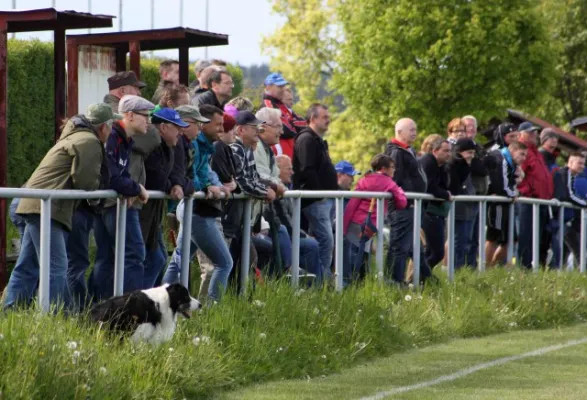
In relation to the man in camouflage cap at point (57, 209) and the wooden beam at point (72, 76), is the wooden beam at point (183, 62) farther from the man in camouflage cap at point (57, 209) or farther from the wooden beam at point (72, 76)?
the man in camouflage cap at point (57, 209)

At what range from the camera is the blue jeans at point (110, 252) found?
34.6ft

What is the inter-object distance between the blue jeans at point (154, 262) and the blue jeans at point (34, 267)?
4.72 feet

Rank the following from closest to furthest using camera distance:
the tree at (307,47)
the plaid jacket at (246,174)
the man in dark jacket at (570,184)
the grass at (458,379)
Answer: the grass at (458,379) < the plaid jacket at (246,174) < the man in dark jacket at (570,184) < the tree at (307,47)

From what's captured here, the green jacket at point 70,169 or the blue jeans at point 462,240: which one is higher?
the green jacket at point 70,169

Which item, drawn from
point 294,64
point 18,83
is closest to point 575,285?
point 18,83

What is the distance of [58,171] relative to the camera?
9.98 meters

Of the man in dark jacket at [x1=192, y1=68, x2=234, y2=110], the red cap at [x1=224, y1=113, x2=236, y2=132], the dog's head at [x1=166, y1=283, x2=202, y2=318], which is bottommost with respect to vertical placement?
the dog's head at [x1=166, y1=283, x2=202, y2=318]

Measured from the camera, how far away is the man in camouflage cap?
9.70m

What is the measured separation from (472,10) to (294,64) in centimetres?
2742

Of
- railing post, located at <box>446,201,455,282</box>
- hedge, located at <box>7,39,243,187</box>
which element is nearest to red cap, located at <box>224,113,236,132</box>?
railing post, located at <box>446,201,455,282</box>

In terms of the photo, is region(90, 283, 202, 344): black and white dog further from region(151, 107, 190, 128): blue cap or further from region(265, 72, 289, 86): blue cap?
region(265, 72, 289, 86): blue cap

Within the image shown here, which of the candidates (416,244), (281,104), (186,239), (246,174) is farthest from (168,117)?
(416,244)

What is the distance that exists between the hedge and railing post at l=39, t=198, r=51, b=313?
9.71 metres

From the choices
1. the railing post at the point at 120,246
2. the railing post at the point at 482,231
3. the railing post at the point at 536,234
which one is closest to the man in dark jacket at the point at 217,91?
the railing post at the point at 120,246
